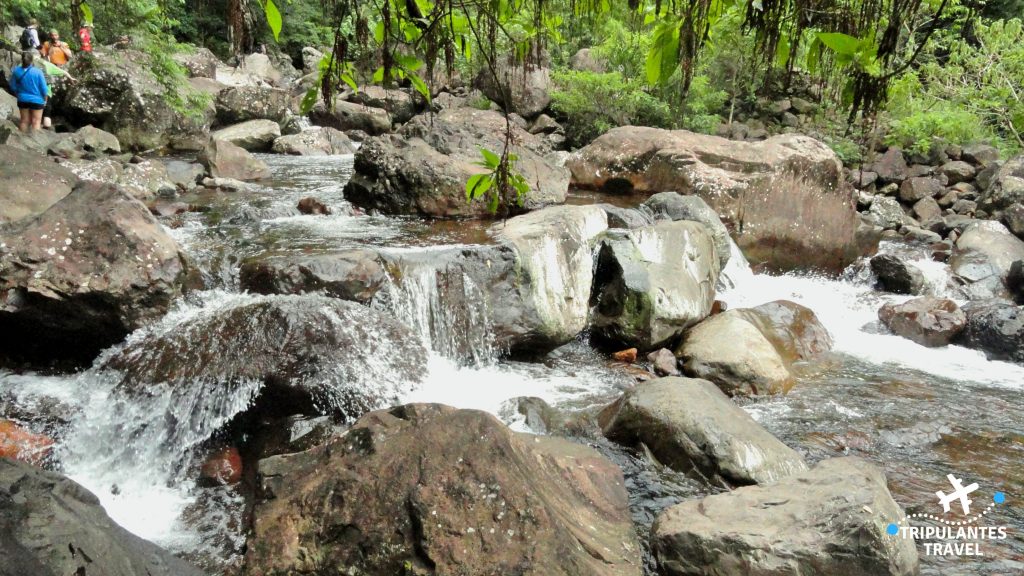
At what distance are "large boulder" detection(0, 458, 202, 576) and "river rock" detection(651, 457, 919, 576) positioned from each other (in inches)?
99.2

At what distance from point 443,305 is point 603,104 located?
1218 cm

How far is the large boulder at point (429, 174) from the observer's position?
8914 mm

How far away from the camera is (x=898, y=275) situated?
10.0 metres

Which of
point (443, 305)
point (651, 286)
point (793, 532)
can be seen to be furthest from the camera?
point (651, 286)

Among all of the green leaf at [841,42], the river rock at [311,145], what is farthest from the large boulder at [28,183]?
the river rock at [311,145]

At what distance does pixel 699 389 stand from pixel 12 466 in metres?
4.23

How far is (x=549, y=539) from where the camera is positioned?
3.04 meters

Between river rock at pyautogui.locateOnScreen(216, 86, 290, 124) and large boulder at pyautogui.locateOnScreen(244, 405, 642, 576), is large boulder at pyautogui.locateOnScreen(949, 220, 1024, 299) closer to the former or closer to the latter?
large boulder at pyautogui.locateOnScreen(244, 405, 642, 576)

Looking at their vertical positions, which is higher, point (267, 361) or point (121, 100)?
point (121, 100)

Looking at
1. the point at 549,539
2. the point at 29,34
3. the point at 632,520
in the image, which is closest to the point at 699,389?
the point at 632,520

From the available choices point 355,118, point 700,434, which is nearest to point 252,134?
point 355,118

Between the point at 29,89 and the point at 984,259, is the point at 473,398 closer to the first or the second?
the point at 29,89

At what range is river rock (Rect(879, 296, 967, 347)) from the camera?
26.6ft

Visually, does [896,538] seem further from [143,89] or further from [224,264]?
[143,89]
